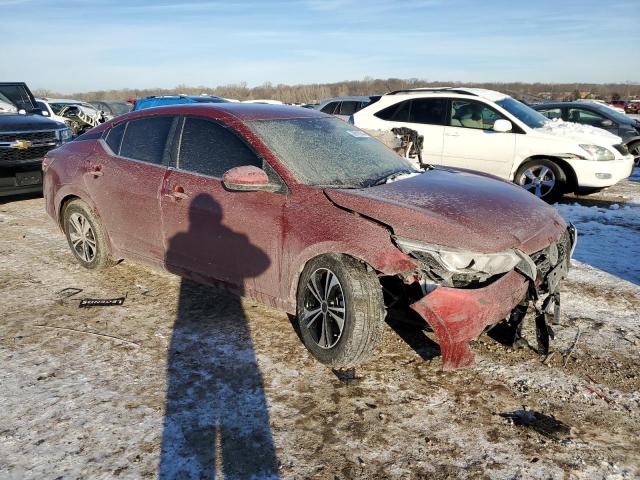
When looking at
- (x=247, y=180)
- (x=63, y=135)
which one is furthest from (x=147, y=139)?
(x=63, y=135)

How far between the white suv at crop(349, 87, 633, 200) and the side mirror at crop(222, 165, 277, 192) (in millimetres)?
5915

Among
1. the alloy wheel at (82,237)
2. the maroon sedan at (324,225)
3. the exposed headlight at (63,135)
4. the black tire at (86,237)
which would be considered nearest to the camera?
the maroon sedan at (324,225)

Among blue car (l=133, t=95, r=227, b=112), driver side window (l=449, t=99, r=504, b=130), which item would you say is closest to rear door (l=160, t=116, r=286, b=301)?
driver side window (l=449, t=99, r=504, b=130)

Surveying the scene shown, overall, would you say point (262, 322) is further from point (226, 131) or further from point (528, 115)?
point (528, 115)

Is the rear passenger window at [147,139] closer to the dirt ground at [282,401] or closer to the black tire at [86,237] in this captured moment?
the black tire at [86,237]

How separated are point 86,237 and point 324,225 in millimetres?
3059

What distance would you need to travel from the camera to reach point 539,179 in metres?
8.65

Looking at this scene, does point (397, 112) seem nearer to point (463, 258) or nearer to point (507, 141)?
point (507, 141)

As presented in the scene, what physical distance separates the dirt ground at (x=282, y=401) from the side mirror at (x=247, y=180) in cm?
113

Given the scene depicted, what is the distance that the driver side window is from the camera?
29.1 feet

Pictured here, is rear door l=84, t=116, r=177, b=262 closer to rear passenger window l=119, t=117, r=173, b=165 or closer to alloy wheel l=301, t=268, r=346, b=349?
rear passenger window l=119, t=117, r=173, b=165

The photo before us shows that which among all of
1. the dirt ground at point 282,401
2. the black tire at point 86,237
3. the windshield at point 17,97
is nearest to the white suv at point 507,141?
the dirt ground at point 282,401

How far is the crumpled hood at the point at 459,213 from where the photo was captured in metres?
3.10

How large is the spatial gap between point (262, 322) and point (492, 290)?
6.20 feet
